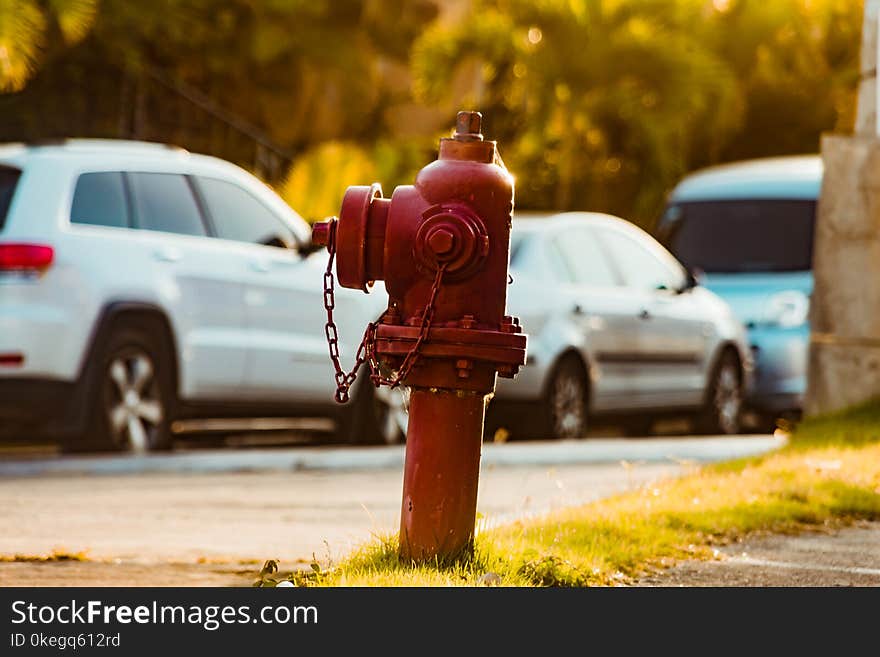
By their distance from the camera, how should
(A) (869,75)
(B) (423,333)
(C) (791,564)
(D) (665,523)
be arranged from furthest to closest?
(A) (869,75) < (D) (665,523) < (C) (791,564) < (B) (423,333)

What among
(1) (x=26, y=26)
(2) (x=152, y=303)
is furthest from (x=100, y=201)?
(1) (x=26, y=26)

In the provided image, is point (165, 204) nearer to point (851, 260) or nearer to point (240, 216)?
point (240, 216)

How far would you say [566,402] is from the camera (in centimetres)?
1330

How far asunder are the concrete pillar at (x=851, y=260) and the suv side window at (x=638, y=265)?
2907 millimetres

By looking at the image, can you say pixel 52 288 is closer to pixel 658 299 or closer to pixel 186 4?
pixel 658 299

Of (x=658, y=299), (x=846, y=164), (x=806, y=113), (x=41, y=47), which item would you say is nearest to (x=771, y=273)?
(x=658, y=299)

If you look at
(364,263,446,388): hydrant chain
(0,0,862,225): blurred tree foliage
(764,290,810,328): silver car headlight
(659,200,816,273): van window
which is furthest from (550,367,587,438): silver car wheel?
(0,0,862,225): blurred tree foliage

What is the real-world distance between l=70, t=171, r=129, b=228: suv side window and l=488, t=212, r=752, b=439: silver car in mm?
2489

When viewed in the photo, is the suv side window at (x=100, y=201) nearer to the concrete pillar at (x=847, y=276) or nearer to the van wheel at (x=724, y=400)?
the concrete pillar at (x=847, y=276)

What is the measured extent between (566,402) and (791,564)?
6.63 meters

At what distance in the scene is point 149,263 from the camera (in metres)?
11.3

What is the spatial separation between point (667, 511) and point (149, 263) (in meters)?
4.56

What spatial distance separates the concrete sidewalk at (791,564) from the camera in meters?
6.29

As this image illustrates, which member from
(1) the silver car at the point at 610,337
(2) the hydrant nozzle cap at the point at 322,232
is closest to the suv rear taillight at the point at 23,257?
(1) the silver car at the point at 610,337
